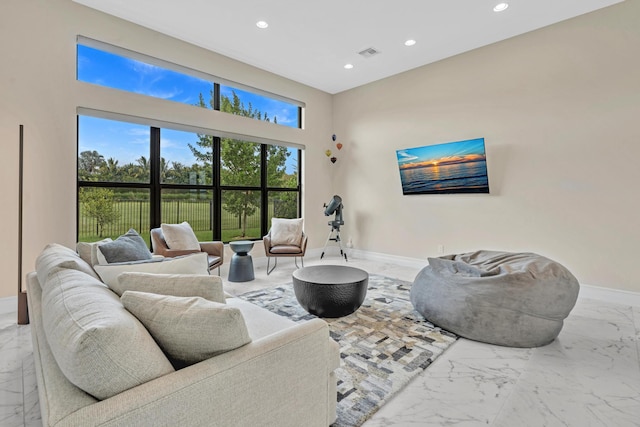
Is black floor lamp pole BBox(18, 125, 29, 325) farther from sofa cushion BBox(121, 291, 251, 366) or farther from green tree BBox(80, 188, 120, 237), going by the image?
sofa cushion BBox(121, 291, 251, 366)

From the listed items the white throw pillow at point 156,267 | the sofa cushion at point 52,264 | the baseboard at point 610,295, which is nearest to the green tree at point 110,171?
the sofa cushion at point 52,264

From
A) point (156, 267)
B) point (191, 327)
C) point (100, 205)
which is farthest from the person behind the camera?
point (100, 205)

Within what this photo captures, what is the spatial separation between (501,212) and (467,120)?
56.0 inches

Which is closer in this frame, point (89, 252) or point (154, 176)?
point (89, 252)

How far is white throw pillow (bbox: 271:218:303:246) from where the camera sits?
4.88 metres

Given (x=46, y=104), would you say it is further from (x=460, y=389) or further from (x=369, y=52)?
(x=460, y=389)

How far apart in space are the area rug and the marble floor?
86 millimetres

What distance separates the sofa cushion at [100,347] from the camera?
2.66 feet

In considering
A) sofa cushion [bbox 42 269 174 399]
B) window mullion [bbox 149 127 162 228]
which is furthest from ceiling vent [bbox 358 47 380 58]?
sofa cushion [bbox 42 269 174 399]

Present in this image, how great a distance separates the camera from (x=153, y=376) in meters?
0.92

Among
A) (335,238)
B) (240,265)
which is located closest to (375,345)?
(240,265)

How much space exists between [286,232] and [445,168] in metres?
2.63

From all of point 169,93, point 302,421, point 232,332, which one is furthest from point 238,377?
point 169,93

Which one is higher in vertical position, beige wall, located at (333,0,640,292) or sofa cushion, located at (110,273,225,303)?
beige wall, located at (333,0,640,292)
